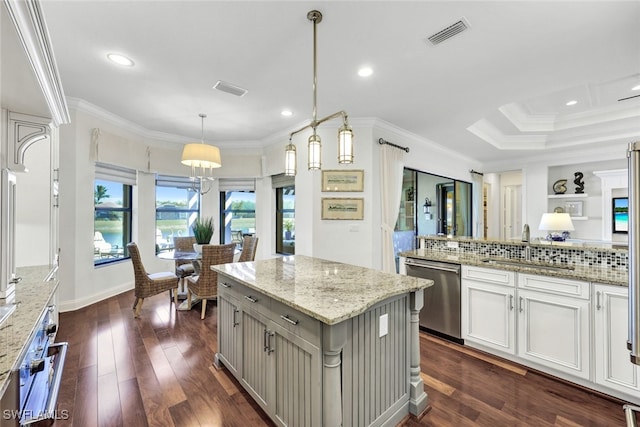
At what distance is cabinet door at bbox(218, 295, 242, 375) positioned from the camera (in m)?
2.12

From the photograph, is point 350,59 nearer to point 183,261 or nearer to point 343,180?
point 343,180

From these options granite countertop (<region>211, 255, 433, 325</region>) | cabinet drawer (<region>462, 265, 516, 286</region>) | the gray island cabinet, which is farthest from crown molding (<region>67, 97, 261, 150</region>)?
cabinet drawer (<region>462, 265, 516, 286</region>)

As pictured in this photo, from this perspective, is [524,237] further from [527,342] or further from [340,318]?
[340,318]

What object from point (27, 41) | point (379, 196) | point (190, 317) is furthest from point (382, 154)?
point (27, 41)

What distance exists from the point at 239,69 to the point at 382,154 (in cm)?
238

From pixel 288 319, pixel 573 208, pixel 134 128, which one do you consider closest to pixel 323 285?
pixel 288 319

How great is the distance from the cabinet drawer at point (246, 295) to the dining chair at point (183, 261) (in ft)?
8.03

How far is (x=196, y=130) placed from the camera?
4.89 meters

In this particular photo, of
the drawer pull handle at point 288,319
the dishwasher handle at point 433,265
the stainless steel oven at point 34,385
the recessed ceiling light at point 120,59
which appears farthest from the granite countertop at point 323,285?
the recessed ceiling light at point 120,59

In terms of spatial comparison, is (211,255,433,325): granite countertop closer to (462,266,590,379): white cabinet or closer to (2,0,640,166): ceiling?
(462,266,590,379): white cabinet

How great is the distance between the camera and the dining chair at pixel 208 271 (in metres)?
3.43

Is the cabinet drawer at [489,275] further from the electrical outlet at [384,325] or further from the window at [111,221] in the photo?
the window at [111,221]

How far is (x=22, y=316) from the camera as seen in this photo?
1246 millimetres

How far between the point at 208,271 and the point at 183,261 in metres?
1.39
